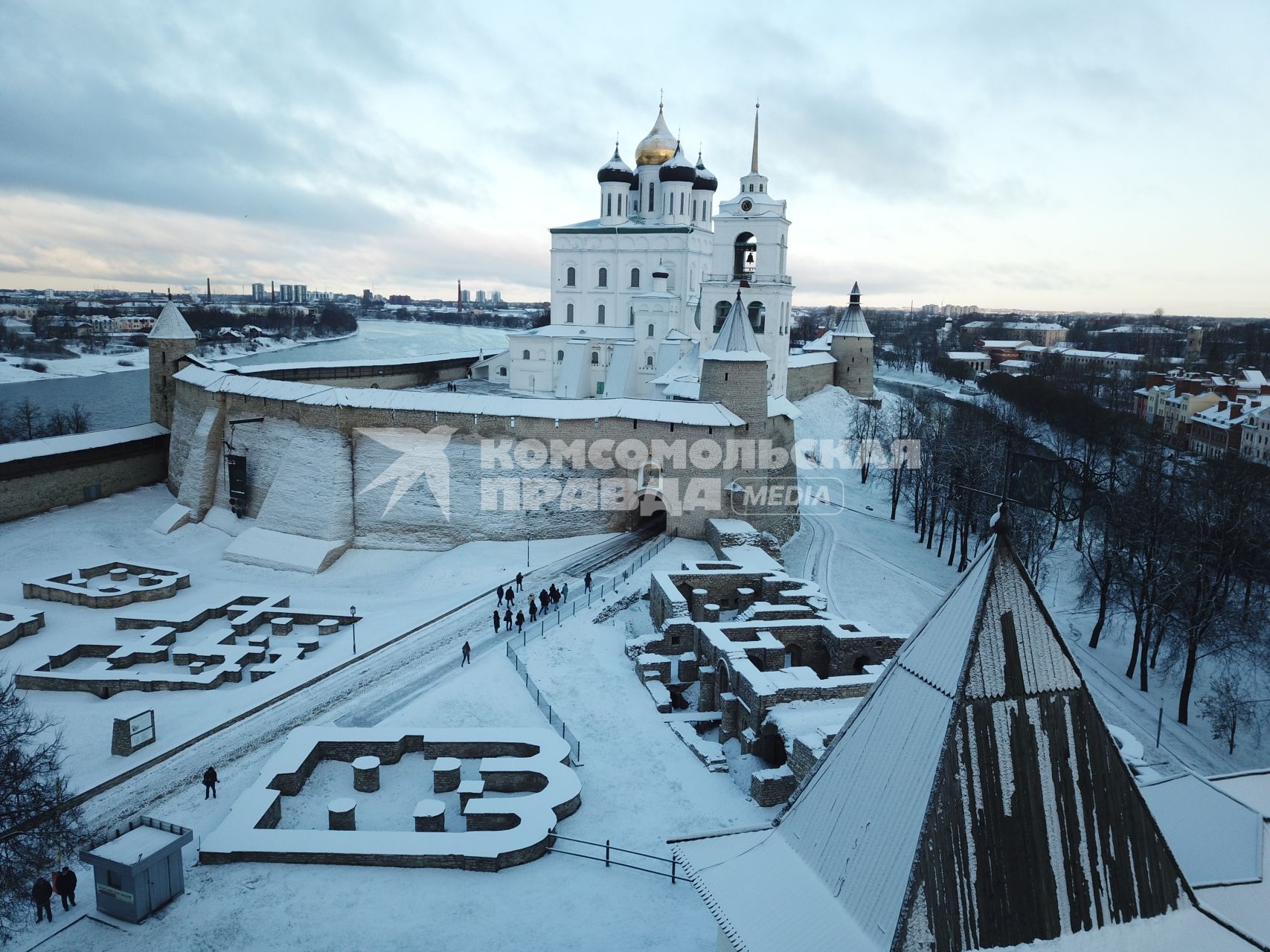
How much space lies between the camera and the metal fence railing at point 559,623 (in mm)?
10461

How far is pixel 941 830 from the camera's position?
13.6ft

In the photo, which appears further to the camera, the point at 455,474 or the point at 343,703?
the point at 455,474

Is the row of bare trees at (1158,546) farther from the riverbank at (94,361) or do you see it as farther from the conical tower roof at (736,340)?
the riverbank at (94,361)

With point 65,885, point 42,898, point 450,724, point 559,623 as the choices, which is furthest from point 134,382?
point 42,898

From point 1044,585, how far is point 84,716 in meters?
18.7

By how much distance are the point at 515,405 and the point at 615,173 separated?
16.8 metres

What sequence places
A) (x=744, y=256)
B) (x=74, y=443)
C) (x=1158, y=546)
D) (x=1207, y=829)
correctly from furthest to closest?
(x=744, y=256)
(x=74, y=443)
(x=1158, y=546)
(x=1207, y=829)

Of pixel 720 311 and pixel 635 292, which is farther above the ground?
pixel 635 292

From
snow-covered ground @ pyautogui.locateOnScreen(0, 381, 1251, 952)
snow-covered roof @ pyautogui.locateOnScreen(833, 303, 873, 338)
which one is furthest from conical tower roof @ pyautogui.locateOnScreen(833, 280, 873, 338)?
snow-covered ground @ pyautogui.locateOnScreen(0, 381, 1251, 952)

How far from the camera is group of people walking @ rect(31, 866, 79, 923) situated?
7.00 metres

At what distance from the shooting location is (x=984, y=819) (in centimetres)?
421

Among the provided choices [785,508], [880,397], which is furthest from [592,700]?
[880,397]

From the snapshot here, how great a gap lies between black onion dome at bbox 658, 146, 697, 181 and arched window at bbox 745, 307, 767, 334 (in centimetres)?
805

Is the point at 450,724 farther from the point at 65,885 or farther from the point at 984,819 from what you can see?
the point at 984,819
